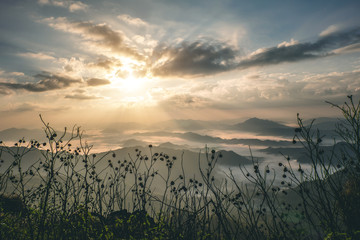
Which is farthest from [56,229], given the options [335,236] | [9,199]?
[9,199]

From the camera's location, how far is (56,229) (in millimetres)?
6816

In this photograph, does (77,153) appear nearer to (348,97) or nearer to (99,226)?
(99,226)

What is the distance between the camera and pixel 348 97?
5230 mm

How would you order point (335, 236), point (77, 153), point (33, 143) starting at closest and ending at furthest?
1. point (335, 236)
2. point (33, 143)
3. point (77, 153)

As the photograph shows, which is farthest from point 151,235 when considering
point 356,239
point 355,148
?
point 355,148

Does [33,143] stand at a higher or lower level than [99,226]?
higher

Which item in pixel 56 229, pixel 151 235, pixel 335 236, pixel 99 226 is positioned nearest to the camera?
pixel 335 236

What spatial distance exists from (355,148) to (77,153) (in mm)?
8855

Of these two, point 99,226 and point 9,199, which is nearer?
point 99,226

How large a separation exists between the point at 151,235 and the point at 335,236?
4.00 meters

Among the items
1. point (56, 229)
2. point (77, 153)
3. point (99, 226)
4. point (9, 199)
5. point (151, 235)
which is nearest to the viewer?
point (151, 235)

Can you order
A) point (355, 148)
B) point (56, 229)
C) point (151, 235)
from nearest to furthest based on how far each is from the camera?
1. point (355, 148)
2. point (151, 235)
3. point (56, 229)

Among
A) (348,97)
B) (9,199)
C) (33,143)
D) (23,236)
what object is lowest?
(9,199)

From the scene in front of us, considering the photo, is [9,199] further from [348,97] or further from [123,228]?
[348,97]
